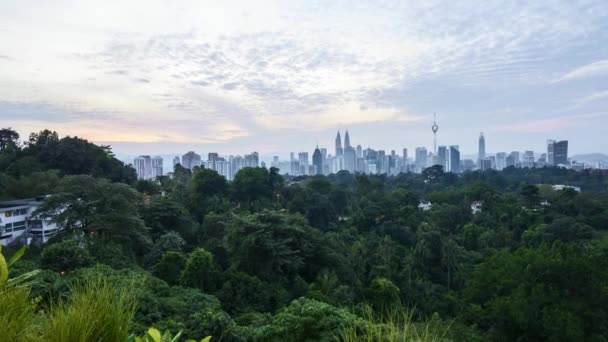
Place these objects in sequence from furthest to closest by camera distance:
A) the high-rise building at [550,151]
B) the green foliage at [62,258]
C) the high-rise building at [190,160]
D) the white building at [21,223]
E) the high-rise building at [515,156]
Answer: the high-rise building at [515,156] → the high-rise building at [550,151] → the high-rise building at [190,160] → the white building at [21,223] → the green foliage at [62,258]

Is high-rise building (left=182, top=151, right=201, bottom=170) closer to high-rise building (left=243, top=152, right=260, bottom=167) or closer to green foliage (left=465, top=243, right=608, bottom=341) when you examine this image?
high-rise building (left=243, top=152, right=260, bottom=167)

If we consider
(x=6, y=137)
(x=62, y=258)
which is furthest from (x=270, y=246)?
(x=6, y=137)

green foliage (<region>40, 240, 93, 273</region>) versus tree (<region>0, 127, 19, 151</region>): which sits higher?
tree (<region>0, 127, 19, 151</region>)

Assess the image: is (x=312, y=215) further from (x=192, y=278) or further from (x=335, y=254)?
(x=192, y=278)

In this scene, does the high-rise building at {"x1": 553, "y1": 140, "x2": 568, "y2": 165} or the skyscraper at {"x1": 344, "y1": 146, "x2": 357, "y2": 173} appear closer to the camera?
the high-rise building at {"x1": 553, "y1": 140, "x2": 568, "y2": 165}

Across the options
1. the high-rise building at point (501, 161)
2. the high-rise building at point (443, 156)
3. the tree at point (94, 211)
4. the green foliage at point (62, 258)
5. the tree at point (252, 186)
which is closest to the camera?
the green foliage at point (62, 258)

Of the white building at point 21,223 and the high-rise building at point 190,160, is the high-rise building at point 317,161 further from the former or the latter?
the white building at point 21,223

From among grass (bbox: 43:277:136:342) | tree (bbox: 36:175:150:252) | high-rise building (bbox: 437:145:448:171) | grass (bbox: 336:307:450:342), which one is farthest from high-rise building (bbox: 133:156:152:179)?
high-rise building (bbox: 437:145:448:171)

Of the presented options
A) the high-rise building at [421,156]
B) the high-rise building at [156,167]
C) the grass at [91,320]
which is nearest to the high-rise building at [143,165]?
the high-rise building at [156,167]
